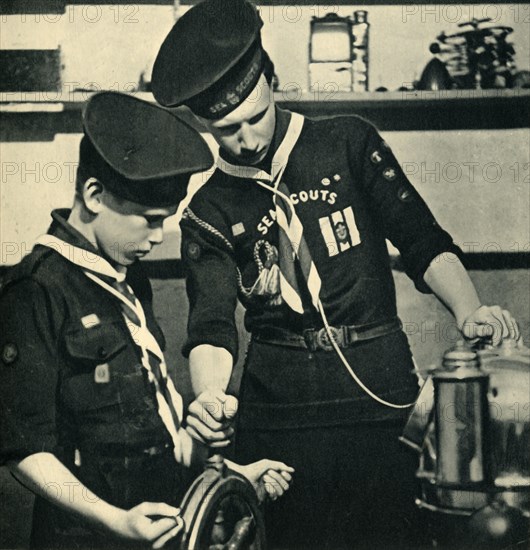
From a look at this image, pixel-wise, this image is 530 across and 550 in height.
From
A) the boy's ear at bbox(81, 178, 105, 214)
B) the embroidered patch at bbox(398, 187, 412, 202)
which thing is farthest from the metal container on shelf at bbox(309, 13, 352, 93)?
the boy's ear at bbox(81, 178, 105, 214)

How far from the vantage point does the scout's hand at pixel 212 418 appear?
266cm

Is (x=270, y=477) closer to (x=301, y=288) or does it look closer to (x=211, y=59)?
(x=301, y=288)

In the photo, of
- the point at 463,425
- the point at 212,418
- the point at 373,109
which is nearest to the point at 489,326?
the point at 463,425

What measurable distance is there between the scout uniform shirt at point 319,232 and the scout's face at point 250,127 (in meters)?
0.04

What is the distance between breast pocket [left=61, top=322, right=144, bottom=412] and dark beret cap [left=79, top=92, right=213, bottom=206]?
16.2 inches

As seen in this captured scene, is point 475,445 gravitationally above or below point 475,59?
below

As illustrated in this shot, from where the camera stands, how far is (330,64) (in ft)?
9.23

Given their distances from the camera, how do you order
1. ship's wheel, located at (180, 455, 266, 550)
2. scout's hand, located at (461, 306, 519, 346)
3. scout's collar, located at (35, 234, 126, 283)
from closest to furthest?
ship's wheel, located at (180, 455, 266, 550), scout's collar, located at (35, 234, 126, 283), scout's hand, located at (461, 306, 519, 346)

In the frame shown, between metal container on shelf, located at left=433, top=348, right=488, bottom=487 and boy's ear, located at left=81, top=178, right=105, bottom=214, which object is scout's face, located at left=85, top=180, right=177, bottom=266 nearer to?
boy's ear, located at left=81, top=178, right=105, bottom=214

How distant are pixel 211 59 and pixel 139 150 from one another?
0.34m

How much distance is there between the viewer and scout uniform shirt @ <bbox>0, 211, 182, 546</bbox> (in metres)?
2.58

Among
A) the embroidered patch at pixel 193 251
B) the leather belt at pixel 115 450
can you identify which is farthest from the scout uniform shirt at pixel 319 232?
the leather belt at pixel 115 450

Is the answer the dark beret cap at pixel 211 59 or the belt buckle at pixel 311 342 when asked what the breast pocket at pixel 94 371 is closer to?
the belt buckle at pixel 311 342

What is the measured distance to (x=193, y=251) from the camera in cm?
274
